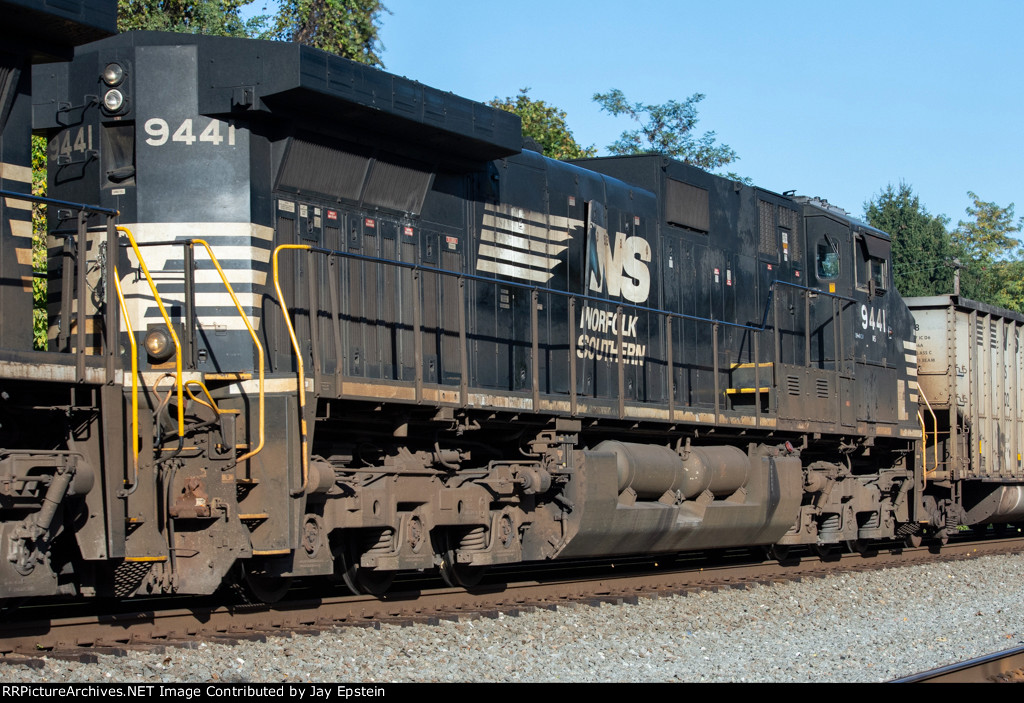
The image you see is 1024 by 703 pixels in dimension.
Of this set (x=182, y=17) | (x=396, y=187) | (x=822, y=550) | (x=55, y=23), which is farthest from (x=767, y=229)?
(x=182, y=17)

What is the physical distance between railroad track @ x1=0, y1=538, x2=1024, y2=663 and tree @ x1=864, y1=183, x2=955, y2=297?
28.4 m

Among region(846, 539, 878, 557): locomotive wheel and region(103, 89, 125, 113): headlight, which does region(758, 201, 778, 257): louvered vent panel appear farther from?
region(103, 89, 125, 113): headlight

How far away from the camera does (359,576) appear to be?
329 inches

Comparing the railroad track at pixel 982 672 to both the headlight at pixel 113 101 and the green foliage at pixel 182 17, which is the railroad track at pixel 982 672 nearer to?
the headlight at pixel 113 101

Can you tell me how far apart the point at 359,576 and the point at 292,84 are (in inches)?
138

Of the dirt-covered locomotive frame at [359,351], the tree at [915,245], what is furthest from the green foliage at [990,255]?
the dirt-covered locomotive frame at [359,351]

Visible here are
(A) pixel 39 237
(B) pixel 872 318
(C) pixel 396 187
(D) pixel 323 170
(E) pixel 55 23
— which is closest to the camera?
(E) pixel 55 23

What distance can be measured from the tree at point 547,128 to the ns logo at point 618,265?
18400mm

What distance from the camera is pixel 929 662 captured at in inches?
286

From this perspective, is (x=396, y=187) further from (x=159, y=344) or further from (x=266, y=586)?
(x=266, y=586)

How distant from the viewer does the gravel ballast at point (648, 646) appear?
20.0ft

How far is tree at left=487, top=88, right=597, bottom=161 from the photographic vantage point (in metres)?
29.9

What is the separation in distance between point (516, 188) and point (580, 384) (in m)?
1.80
